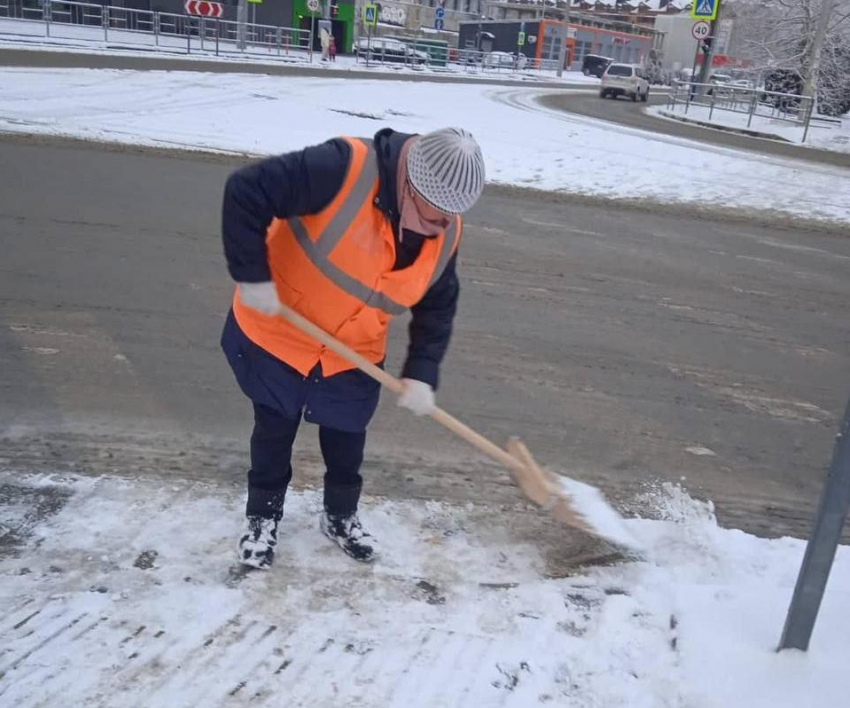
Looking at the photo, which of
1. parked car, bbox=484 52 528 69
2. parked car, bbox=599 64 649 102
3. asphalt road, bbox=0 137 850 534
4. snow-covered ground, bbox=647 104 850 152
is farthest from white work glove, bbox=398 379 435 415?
parked car, bbox=484 52 528 69

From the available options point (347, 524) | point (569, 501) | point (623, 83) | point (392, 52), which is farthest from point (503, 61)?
point (347, 524)

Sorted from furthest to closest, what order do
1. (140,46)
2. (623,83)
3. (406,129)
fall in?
(623,83) < (140,46) < (406,129)

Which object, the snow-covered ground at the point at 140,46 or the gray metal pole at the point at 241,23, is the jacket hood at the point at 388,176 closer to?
the snow-covered ground at the point at 140,46

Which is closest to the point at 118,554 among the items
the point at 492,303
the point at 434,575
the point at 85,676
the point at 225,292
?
the point at 85,676

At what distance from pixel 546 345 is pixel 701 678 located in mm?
2776

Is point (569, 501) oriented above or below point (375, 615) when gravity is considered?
above

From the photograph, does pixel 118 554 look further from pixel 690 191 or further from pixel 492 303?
pixel 690 191

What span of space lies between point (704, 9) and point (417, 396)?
24436mm

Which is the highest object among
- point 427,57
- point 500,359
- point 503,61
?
point 503,61

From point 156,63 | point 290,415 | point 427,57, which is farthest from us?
point 427,57

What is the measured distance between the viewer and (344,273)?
2434 mm

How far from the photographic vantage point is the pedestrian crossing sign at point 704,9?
77.6ft

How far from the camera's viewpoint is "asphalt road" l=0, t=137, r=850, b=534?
3674 mm

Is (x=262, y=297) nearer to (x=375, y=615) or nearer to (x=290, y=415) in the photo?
(x=290, y=415)
